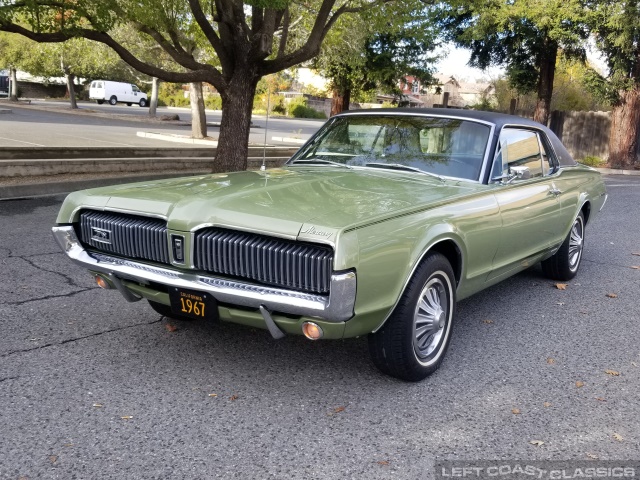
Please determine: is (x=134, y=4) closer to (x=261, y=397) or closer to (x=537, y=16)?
(x=261, y=397)

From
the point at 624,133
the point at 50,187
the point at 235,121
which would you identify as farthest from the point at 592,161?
the point at 50,187

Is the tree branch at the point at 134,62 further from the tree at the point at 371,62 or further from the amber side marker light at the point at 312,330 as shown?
the amber side marker light at the point at 312,330

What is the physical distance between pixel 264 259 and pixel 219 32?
8.69 metres

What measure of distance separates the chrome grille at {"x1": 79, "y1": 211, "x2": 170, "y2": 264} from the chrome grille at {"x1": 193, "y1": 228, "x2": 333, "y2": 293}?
26 centimetres

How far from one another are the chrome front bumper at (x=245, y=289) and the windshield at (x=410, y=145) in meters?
1.86

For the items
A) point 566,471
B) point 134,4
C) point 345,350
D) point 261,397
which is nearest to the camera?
point 566,471

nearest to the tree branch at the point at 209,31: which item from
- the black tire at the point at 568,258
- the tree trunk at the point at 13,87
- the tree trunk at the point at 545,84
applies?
the black tire at the point at 568,258

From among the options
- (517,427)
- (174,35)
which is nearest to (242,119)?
(174,35)

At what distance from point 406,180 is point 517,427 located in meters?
1.83

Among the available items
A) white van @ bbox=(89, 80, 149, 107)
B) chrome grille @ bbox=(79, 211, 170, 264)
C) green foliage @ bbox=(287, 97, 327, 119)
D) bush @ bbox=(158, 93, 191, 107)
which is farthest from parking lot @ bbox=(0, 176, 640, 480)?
bush @ bbox=(158, 93, 191, 107)

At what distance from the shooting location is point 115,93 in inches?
1992

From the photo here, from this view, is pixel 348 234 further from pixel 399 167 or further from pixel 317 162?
pixel 317 162

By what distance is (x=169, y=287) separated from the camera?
3500 mm

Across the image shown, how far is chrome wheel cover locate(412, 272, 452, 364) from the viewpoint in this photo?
3.79 m
